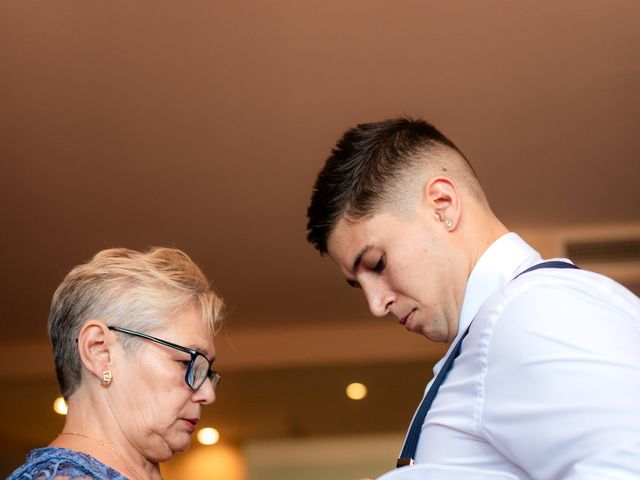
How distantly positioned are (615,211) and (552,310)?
10.8ft

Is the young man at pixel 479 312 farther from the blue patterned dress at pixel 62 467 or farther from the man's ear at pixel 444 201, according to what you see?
the blue patterned dress at pixel 62 467

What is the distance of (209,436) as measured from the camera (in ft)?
18.2

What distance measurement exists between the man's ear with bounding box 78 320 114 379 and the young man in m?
0.42

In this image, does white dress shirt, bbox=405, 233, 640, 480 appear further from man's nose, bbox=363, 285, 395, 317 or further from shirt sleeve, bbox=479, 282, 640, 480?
man's nose, bbox=363, 285, 395, 317

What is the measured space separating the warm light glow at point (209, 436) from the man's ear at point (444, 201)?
4244 millimetres

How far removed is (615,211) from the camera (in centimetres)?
429

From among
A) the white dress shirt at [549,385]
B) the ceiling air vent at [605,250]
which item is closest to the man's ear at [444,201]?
the white dress shirt at [549,385]

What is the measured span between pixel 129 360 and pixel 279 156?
212 centimetres

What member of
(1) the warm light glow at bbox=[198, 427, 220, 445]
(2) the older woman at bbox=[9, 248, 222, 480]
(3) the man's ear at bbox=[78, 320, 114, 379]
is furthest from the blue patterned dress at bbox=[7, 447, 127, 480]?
(1) the warm light glow at bbox=[198, 427, 220, 445]

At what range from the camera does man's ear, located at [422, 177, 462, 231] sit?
61.2 inches

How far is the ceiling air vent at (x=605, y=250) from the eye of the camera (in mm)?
4449

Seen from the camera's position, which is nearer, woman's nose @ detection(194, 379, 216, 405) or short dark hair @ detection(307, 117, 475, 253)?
short dark hair @ detection(307, 117, 475, 253)

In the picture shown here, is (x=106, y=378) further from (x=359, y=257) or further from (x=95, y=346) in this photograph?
(x=359, y=257)

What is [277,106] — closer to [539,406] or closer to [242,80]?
[242,80]
